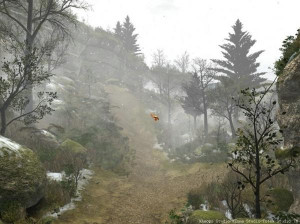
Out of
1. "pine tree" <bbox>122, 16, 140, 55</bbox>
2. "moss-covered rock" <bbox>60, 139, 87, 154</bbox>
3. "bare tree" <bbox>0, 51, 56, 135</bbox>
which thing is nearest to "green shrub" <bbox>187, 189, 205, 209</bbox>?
Answer: "moss-covered rock" <bbox>60, 139, 87, 154</bbox>

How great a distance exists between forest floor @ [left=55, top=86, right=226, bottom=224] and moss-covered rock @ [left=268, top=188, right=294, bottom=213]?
3.78 m

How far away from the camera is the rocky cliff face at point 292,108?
7.55m

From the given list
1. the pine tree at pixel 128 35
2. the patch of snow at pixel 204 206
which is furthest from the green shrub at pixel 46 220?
the pine tree at pixel 128 35

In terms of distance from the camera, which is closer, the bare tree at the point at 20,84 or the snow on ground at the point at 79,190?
the snow on ground at the point at 79,190

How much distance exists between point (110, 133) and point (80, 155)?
8474mm

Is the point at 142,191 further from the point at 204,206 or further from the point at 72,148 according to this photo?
the point at 72,148

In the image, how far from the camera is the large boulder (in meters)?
6.82

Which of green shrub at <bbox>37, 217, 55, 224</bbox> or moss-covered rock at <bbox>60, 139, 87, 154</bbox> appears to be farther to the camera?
moss-covered rock at <bbox>60, 139, 87, 154</bbox>

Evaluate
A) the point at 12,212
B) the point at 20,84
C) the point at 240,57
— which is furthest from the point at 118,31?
the point at 12,212

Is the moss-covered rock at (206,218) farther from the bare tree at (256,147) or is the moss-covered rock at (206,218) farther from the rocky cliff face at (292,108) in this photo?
the rocky cliff face at (292,108)

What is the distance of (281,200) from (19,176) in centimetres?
914

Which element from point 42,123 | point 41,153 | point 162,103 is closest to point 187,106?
point 162,103

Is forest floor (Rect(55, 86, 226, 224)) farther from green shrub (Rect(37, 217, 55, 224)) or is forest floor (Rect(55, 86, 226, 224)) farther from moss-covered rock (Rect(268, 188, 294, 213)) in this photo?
moss-covered rock (Rect(268, 188, 294, 213))

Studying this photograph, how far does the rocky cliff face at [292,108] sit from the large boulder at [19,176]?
27.5 feet
